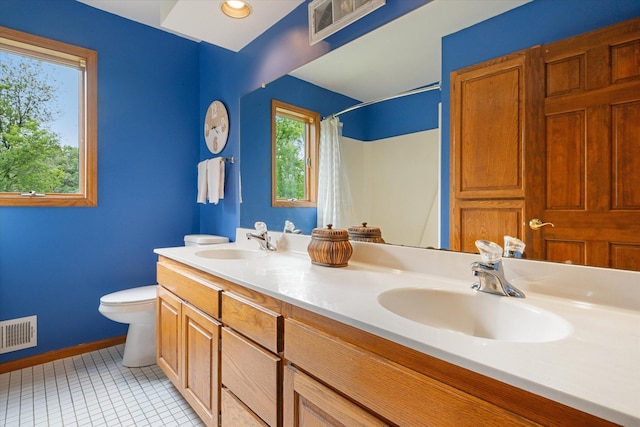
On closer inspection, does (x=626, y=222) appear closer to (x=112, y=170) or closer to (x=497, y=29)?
Answer: (x=497, y=29)

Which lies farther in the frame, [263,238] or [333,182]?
[263,238]

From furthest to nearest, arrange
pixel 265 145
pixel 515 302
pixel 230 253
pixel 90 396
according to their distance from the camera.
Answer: pixel 265 145
pixel 230 253
pixel 90 396
pixel 515 302

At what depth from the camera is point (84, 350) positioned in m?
2.19

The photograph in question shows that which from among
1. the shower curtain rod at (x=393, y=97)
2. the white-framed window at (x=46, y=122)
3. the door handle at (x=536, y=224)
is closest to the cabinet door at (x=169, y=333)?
the white-framed window at (x=46, y=122)

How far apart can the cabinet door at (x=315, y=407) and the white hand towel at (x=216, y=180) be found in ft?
5.37

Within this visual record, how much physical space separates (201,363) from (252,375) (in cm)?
44

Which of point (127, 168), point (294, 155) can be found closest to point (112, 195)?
point (127, 168)

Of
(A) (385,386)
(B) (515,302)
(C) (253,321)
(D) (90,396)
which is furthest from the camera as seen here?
(D) (90,396)

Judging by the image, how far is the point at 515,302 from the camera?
0.81 meters

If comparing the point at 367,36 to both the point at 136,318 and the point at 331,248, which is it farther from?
the point at 136,318

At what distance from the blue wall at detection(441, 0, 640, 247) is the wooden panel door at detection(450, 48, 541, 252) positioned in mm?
27

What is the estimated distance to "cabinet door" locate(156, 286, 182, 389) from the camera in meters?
1.58

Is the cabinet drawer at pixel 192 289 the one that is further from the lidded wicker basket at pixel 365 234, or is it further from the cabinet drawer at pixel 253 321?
the lidded wicker basket at pixel 365 234

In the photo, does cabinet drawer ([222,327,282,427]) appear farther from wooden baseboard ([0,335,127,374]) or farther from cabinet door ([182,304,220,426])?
wooden baseboard ([0,335,127,374])
